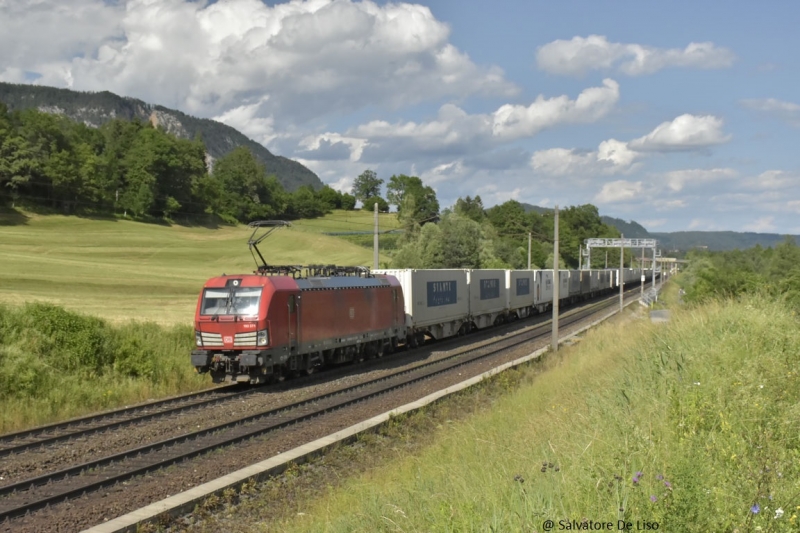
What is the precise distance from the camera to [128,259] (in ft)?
197

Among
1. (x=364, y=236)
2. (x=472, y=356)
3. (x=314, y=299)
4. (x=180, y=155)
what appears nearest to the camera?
(x=314, y=299)

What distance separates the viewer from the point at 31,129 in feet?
258

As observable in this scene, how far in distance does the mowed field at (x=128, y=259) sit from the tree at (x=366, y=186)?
7555 centimetres

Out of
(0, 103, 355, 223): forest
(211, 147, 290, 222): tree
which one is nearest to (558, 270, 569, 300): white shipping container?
(0, 103, 355, 223): forest

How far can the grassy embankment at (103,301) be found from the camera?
656 inches

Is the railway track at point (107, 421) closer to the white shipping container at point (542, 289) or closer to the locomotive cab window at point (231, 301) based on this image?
the locomotive cab window at point (231, 301)

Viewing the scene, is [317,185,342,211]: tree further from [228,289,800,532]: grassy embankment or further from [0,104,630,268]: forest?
[228,289,800,532]: grassy embankment

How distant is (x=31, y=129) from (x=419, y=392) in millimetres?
74767

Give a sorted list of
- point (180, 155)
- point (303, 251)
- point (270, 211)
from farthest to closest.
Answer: point (270, 211) → point (180, 155) → point (303, 251)

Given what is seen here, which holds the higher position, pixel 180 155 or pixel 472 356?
pixel 180 155

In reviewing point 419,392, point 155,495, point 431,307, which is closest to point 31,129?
point 431,307

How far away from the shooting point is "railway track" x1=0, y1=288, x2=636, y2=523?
9.83 metres

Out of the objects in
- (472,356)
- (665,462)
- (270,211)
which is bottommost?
(472,356)

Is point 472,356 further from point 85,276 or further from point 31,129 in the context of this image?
point 31,129
